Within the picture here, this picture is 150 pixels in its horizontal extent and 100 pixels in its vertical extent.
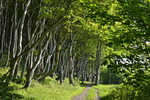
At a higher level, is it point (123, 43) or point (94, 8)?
point (94, 8)

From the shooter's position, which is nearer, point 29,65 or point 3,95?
point 3,95

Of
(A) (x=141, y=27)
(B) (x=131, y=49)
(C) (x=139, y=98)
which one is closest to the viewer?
(A) (x=141, y=27)

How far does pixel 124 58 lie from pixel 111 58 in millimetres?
465

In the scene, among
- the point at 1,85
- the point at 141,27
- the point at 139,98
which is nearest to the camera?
the point at 141,27

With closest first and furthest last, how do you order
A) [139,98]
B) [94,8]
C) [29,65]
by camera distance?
[94,8] < [139,98] < [29,65]

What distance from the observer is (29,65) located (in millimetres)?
16812

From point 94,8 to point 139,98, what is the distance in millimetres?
4202

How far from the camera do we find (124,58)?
7.16 meters

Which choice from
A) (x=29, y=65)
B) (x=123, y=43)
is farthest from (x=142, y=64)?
(x=29, y=65)

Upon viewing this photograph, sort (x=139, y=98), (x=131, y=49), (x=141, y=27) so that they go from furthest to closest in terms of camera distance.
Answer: (x=139, y=98) → (x=131, y=49) → (x=141, y=27)

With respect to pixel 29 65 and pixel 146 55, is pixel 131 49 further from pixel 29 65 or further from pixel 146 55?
pixel 29 65

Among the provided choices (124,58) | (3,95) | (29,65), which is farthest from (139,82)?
(29,65)

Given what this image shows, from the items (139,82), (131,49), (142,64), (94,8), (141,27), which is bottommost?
(139,82)

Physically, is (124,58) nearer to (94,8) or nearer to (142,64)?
(142,64)
